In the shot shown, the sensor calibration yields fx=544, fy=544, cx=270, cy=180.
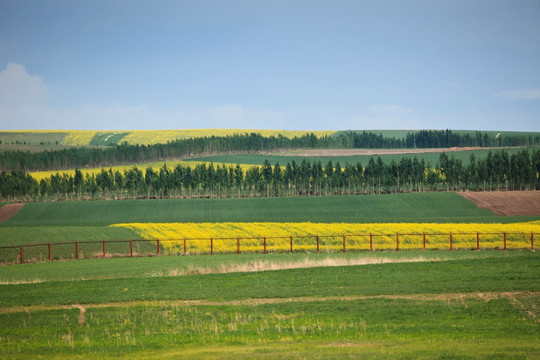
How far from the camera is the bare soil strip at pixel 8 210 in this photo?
89.5 meters

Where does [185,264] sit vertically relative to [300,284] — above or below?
below

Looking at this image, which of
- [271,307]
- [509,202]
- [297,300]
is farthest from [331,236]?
[509,202]

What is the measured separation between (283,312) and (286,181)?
107 metres

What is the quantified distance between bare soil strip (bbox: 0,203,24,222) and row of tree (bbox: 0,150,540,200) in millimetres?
25174

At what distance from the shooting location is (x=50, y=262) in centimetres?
4234

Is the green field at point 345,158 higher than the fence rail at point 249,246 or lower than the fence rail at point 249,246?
higher

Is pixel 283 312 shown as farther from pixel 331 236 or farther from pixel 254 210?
pixel 254 210

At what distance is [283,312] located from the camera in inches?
872

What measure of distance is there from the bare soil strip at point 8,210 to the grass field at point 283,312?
6151 cm

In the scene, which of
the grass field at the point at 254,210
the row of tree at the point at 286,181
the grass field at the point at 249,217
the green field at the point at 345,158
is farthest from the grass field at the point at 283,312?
the green field at the point at 345,158

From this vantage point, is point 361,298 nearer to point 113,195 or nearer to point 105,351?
point 105,351

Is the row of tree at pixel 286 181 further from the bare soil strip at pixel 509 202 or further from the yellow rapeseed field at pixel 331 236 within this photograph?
the yellow rapeseed field at pixel 331 236

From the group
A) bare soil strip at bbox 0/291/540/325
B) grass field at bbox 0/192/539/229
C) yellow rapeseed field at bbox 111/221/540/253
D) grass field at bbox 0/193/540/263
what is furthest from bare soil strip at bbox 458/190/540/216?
bare soil strip at bbox 0/291/540/325

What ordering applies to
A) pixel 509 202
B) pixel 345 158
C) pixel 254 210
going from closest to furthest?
pixel 509 202, pixel 254 210, pixel 345 158
